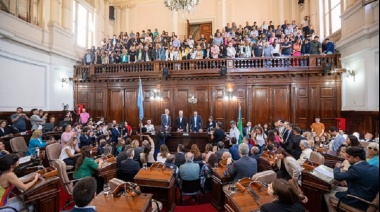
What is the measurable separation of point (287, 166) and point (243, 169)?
969mm

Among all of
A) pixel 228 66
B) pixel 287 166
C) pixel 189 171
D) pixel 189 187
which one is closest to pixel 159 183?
pixel 189 171

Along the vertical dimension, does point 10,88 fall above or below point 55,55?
below

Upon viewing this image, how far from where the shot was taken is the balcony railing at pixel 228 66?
10.8 meters

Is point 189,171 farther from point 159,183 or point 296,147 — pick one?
point 296,147

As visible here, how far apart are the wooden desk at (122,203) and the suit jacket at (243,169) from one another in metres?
1.76

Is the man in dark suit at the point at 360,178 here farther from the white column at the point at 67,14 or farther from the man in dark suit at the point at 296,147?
the white column at the point at 67,14

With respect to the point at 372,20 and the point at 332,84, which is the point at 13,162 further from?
the point at 332,84

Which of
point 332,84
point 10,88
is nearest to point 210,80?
point 332,84

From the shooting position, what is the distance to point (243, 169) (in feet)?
14.5

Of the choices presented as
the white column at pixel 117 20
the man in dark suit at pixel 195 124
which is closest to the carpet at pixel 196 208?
the man in dark suit at pixel 195 124

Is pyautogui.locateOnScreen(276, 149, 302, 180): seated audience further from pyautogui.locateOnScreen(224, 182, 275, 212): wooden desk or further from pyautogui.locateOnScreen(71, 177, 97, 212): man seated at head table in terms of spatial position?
pyautogui.locateOnScreen(71, 177, 97, 212): man seated at head table

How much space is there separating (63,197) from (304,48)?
11.5 m

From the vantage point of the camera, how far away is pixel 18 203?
11.7 ft

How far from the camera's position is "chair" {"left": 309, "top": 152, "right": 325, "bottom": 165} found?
4.98 meters
